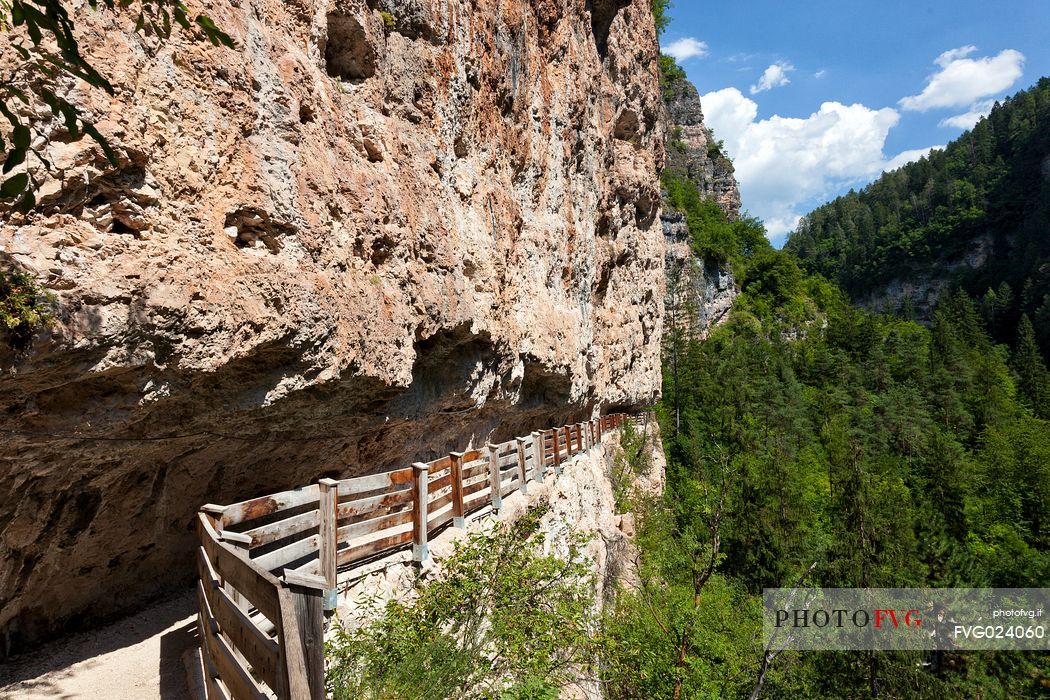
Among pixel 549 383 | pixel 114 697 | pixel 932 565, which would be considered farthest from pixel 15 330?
pixel 932 565

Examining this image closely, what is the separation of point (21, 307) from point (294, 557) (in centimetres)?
240

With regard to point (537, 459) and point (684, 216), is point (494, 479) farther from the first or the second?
point (684, 216)

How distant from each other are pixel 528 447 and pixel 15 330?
8776 millimetres

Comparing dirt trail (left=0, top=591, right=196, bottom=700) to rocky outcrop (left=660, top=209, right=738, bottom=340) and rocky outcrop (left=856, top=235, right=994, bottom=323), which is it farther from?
rocky outcrop (left=856, top=235, right=994, bottom=323)

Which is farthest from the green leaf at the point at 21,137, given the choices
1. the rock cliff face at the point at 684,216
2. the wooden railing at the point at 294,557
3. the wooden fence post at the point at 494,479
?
the rock cliff face at the point at 684,216

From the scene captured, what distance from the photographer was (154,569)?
6.00 m

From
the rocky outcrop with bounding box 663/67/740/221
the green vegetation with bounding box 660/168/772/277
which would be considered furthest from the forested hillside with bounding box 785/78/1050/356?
the green vegetation with bounding box 660/168/772/277

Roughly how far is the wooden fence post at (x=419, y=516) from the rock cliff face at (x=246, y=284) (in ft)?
4.00

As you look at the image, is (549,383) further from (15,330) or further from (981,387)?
(981,387)

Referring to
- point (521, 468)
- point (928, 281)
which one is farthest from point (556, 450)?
point (928, 281)

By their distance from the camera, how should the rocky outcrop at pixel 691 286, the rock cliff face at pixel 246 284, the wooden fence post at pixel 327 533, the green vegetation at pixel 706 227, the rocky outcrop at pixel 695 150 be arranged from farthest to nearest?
1. the rocky outcrop at pixel 695 150
2. the green vegetation at pixel 706 227
3. the rocky outcrop at pixel 691 286
4. the wooden fence post at pixel 327 533
5. the rock cliff face at pixel 246 284

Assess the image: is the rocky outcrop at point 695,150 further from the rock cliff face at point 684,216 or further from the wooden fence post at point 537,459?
the wooden fence post at point 537,459

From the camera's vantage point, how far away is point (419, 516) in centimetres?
571

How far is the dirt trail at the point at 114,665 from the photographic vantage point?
165 inches
